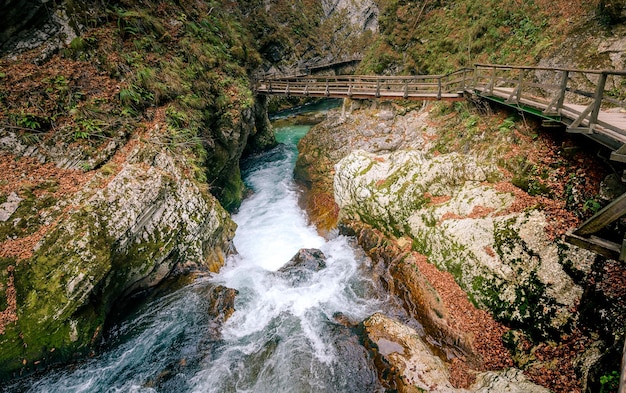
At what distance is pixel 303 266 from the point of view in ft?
36.6

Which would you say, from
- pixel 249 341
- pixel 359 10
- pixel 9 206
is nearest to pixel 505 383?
pixel 249 341

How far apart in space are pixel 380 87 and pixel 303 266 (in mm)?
12229

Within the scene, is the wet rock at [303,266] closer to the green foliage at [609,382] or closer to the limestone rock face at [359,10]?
the green foliage at [609,382]

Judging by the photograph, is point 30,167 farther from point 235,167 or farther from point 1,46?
point 235,167

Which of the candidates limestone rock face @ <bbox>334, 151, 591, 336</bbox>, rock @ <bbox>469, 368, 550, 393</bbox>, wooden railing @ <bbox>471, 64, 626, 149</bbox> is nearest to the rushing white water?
rock @ <bbox>469, 368, 550, 393</bbox>

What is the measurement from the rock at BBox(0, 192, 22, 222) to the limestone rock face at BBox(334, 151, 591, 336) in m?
11.1

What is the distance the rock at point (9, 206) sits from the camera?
278 inches

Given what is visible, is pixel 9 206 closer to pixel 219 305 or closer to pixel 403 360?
pixel 219 305

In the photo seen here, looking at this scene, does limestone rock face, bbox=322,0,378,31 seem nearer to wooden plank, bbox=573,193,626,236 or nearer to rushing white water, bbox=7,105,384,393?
rushing white water, bbox=7,105,384,393

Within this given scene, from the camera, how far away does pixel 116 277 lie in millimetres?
8055

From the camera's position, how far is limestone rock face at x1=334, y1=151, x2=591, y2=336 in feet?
21.1

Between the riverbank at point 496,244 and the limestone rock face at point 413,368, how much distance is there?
184 mm

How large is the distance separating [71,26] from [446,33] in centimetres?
1943

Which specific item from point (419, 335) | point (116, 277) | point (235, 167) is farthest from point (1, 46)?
point (419, 335)
